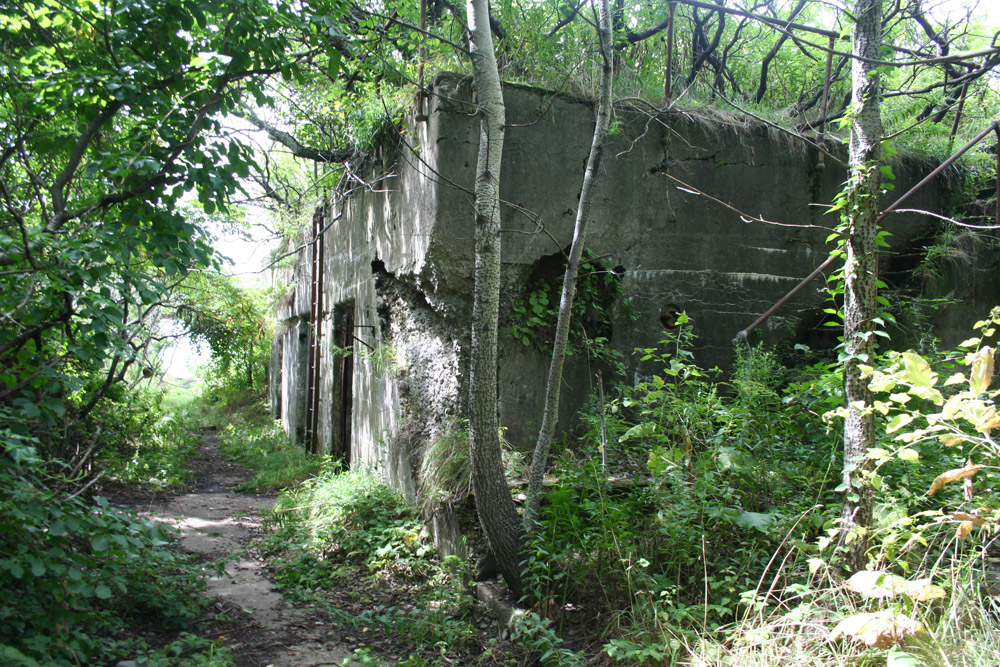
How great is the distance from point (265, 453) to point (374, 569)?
555cm

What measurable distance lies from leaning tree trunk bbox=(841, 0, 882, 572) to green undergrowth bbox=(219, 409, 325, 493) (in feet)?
19.8

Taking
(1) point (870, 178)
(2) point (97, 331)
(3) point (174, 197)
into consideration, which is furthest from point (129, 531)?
(1) point (870, 178)

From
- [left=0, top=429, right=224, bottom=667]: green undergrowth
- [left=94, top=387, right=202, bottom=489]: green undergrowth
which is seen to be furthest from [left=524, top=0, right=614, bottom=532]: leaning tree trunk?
[left=94, top=387, right=202, bottom=489]: green undergrowth

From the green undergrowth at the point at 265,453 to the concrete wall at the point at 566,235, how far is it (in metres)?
2.05

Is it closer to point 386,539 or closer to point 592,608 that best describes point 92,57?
point 386,539

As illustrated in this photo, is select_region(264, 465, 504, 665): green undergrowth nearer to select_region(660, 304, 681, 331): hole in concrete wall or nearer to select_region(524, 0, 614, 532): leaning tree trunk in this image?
select_region(524, 0, 614, 532): leaning tree trunk

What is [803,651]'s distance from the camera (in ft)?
8.48

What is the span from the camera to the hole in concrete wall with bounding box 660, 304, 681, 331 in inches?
217

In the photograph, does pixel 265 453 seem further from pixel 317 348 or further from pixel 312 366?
pixel 317 348

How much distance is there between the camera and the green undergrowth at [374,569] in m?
3.78

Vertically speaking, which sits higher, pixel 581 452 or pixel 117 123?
pixel 117 123

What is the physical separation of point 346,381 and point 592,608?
5229 millimetres

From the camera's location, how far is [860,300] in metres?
2.86

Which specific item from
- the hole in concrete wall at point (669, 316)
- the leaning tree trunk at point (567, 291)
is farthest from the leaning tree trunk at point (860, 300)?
the hole in concrete wall at point (669, 316)
